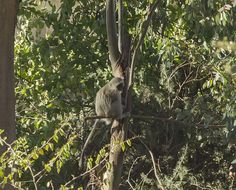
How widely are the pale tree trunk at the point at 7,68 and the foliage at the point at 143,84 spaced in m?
0.62

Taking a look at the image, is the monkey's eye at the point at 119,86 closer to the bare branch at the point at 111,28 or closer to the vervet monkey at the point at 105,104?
the bare branch at the point at 111,28

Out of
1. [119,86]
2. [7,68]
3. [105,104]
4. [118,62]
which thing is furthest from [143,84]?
[7,68]

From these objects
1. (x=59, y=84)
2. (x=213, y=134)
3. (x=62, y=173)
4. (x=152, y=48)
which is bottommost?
(x=62, y=173)

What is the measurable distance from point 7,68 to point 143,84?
3378 millimetres

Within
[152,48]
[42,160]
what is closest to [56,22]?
[152,48]

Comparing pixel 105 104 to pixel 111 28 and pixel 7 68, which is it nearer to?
pixel 7 68

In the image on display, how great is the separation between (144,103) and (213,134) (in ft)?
4.87

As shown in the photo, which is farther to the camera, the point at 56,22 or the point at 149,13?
the point at 56,22

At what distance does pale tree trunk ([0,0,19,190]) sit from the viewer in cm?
554

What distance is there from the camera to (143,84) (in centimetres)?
866

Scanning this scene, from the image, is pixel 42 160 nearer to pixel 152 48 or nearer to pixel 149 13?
pixel 152 48

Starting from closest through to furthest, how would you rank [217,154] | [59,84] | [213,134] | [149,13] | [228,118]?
[228,118] → [149,13] → [59,84] → [213,134] → [217,154]

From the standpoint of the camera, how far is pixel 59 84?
23.3ft

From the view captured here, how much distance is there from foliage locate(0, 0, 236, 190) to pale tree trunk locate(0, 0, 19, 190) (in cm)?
62
